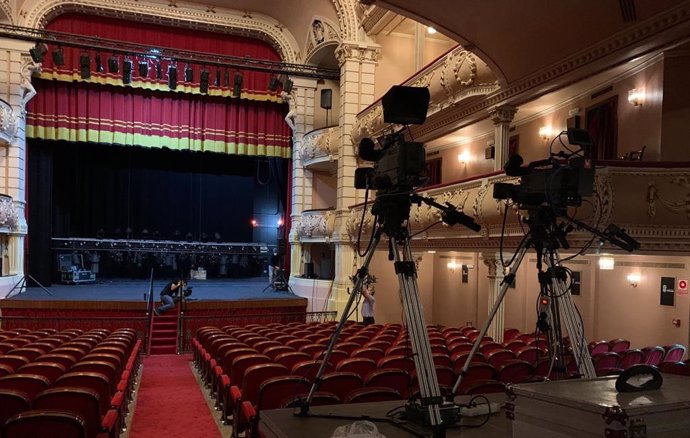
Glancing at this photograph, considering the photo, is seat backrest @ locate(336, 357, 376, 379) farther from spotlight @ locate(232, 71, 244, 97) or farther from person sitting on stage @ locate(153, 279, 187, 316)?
spotlight @ locate(232, 71, 244, 97)

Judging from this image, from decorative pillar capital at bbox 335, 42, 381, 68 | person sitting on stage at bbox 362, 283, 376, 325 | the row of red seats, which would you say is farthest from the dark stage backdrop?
the row of red seats

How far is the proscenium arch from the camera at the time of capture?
1543 centimetres

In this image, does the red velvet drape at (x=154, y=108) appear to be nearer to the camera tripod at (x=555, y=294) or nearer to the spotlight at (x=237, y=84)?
the spotlight at (x=237, y=84)

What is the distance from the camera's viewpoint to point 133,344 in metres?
9.07

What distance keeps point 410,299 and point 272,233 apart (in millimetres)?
18743

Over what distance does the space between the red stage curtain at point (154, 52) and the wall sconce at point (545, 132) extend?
30.0 feet

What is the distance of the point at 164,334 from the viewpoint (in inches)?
489

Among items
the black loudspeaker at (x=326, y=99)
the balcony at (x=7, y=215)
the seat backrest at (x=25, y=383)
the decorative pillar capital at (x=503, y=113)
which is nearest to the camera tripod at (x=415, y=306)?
the seat backrest at (x=25, y=383)

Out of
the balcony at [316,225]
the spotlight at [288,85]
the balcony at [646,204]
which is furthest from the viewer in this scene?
the spotlight at [288,85]

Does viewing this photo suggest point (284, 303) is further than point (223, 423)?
Yes

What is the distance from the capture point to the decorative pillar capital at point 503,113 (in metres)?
9.98

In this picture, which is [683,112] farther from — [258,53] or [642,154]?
[258,53]

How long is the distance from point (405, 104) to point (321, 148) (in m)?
13.7

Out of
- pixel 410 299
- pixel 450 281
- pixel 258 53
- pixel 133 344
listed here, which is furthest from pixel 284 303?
pixel 410 299
